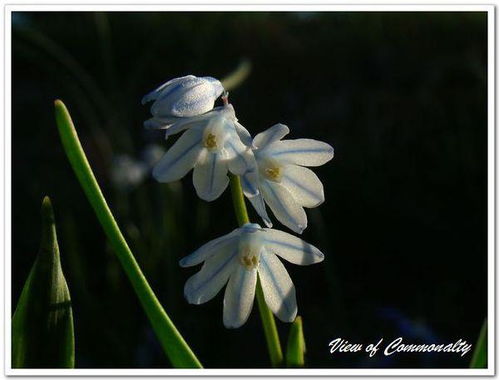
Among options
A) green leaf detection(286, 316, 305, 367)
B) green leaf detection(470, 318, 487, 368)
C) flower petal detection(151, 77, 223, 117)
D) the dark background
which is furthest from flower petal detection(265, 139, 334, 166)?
the dark background

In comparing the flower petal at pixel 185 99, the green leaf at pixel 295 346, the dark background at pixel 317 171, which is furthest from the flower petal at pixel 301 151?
the dark background at pixel 317 171

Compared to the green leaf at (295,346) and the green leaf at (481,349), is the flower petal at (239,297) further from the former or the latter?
the green leaf at (481,349)

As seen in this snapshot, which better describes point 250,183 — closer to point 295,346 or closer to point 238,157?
point 238,157

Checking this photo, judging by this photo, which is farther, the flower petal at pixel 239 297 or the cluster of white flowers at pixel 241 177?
the flower petal at pixel 239 297

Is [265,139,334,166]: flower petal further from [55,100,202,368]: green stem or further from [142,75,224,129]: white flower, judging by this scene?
[55,100,202,368]: green stem

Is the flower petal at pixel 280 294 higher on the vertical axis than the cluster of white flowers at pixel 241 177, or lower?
lower

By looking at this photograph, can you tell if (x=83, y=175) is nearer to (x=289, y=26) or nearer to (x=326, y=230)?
(x=326, y=230)
